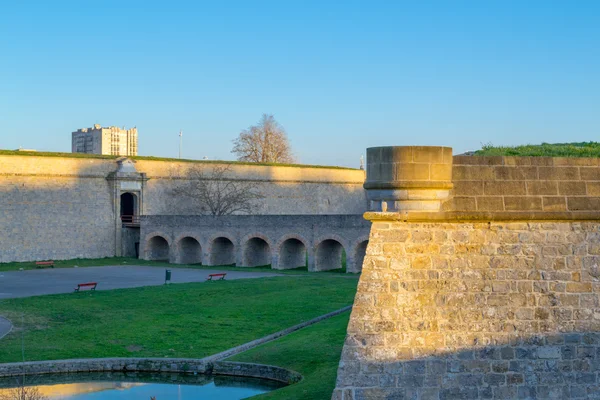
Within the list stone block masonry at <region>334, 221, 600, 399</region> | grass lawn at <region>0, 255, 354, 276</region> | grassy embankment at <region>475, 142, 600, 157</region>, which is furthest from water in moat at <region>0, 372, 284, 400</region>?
grass lawn at <region>0, 255, 354, 276</region>

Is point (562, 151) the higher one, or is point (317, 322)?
point (562, 151)

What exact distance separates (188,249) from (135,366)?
961 inches

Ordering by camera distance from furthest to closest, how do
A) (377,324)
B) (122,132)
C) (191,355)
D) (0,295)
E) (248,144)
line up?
(122,132), (248,144), (0,295), (191,355), (377,324)

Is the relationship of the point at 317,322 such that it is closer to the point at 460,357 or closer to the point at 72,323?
the point at 72,323

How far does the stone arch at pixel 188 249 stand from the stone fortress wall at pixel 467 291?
1254 inches

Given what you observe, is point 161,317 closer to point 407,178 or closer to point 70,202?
point 407,178

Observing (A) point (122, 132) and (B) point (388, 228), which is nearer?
(B) point (388, 228)

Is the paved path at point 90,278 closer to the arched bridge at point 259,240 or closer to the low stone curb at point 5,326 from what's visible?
the arched bridge at point 259,240

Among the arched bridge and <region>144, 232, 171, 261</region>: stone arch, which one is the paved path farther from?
<region>144, 232, 171, 261</region>: stone arch

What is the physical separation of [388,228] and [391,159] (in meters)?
0.61

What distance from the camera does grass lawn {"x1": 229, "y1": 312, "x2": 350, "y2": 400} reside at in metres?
12.4

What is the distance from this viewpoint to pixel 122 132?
8275 cm

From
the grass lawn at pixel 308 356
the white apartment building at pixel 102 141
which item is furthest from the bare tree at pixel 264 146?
the grass lawn at pixel 308 356

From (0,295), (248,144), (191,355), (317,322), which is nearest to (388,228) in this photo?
(191,355)
